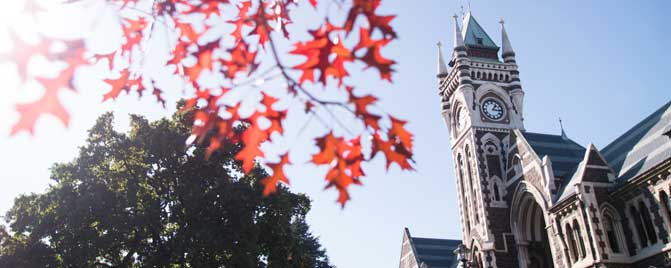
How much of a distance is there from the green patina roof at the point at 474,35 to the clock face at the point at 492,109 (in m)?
4.93

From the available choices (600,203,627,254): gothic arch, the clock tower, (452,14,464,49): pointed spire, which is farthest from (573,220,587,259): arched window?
(452,14,464,49): pointed spire

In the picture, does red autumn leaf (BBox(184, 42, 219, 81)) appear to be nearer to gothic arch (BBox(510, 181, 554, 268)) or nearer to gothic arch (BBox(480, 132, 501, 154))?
gothic arch (BBox(510, 181, 554, 268))

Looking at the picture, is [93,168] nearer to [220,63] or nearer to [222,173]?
[222,173]

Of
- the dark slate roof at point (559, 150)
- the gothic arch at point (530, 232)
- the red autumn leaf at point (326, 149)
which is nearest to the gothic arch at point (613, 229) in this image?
the dark slate roof at point (559, 150)

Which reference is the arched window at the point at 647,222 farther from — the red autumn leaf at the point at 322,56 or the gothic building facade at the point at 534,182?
the red autumn leaf at the point at 322,56

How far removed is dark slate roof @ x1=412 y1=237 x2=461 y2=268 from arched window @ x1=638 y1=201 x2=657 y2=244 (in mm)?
22274

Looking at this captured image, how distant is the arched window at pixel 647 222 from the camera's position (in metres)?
23.0

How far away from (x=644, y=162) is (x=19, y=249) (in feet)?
82.2

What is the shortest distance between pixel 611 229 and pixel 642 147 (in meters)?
4.16

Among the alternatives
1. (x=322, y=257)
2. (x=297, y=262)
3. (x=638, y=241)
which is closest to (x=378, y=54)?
(x=297, y=262)

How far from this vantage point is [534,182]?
29.6m

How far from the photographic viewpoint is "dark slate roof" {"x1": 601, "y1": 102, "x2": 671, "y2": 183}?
23.5 metres

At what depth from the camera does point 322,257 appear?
56.1 m

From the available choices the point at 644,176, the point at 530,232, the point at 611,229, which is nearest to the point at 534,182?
the point at 530,232
